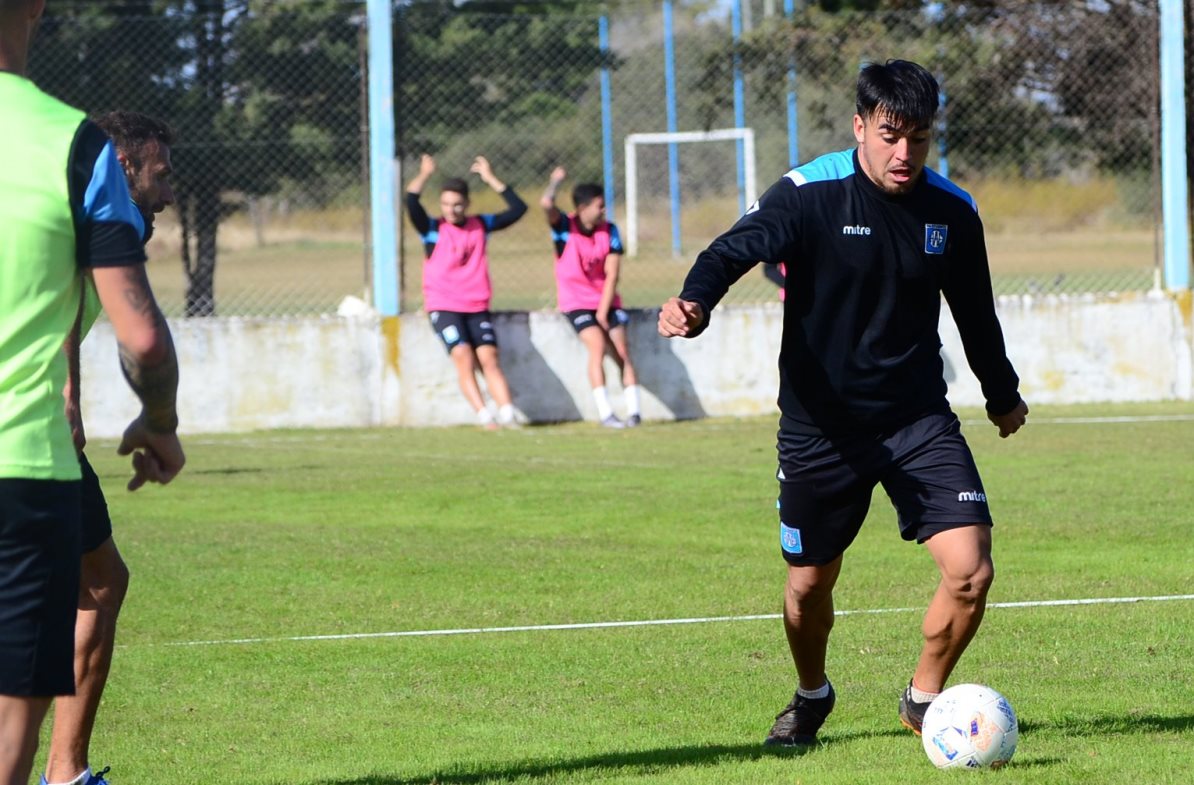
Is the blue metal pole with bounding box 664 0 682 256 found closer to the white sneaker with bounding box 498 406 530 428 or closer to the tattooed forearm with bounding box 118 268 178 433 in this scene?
the white sneaker with bounding box 498 406 530 428

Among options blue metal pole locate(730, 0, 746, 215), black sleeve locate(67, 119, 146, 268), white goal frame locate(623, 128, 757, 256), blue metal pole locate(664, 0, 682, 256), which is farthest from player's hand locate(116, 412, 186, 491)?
blue metal pole locate(664, 0, 682, 256)

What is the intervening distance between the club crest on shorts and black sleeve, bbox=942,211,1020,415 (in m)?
0.06

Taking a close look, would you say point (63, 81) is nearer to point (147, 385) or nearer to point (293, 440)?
point (293, 440)

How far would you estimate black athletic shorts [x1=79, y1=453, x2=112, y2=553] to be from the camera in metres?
4.59

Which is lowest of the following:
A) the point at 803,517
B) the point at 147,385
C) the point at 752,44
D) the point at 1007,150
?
the point at 803,517

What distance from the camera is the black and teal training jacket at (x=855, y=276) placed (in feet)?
17.1

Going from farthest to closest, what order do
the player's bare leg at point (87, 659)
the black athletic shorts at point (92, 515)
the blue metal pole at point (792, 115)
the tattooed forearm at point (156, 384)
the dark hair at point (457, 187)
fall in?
the blue metal pole at point (792, 115) < the dark hair at point (457, 187) < the player's bare leg at point (87, 659) < the black athletic shorts at point (92, 515) < the tattooed forearm at point (156, 384)

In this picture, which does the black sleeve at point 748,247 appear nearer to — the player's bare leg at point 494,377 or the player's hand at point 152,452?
the player's hand at point 152,452

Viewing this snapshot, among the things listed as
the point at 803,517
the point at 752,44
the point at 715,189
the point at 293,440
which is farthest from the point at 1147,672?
the point at 715,189

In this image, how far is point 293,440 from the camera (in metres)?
15.1

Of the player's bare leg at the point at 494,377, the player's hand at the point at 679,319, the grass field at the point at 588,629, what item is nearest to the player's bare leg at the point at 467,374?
the player's bare leg at the point at 494,377

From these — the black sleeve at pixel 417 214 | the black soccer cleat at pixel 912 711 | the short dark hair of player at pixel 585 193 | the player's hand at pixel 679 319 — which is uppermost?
the short dark hair of player at pixel 585 193

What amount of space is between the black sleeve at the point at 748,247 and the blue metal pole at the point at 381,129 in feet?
36.4

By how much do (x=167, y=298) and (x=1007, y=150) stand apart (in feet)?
28.2
